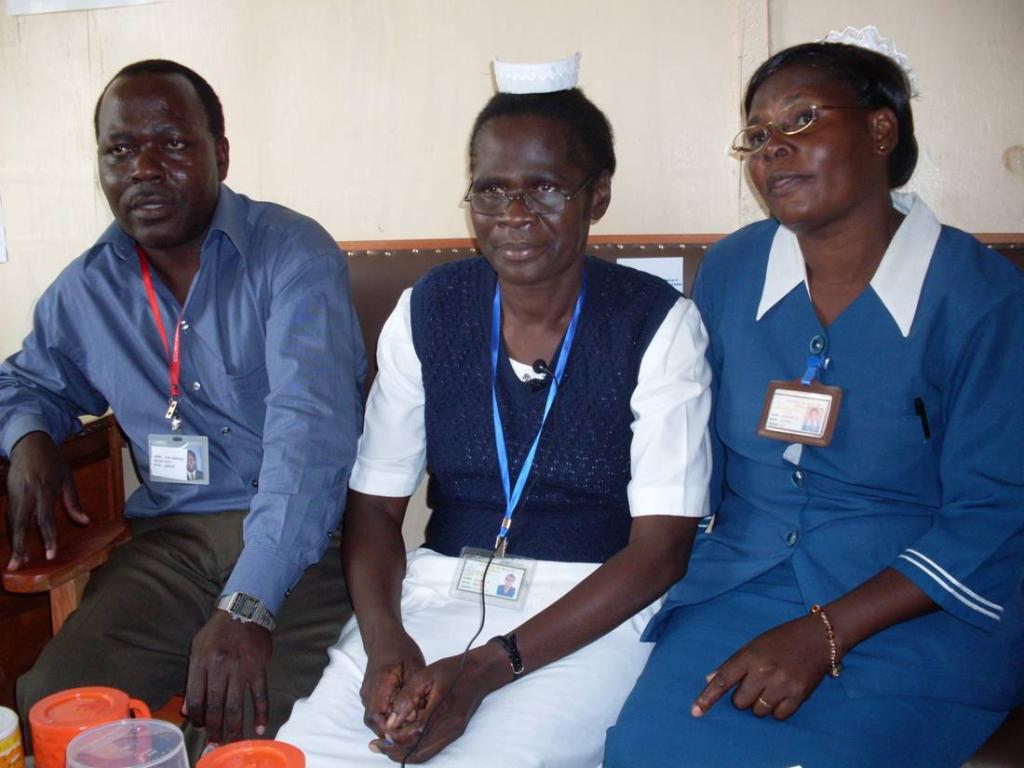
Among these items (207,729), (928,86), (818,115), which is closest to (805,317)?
(818,115)

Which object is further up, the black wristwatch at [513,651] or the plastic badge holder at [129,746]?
the plastic badge holder at [129,746]

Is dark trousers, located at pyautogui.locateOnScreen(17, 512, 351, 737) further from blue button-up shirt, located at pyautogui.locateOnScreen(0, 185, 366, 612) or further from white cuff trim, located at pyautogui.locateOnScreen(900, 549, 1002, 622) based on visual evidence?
white cuff trim, located at pyautogui.locateOnScreen(900, 549, 1002, 622)

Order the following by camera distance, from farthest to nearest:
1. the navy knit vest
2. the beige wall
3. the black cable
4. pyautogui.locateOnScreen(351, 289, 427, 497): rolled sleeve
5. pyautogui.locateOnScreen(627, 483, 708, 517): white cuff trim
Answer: the beige wall
pyautogui.locateOnScreen(351, 289, 427, 497): rolled sleeve
the navy knit vest
pyautogui.locateOnScreen(627, 483, 708, 517): white cuff trim
the black cable

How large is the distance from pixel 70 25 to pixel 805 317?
2.65 m

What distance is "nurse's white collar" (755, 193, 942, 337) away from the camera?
62.1 inches

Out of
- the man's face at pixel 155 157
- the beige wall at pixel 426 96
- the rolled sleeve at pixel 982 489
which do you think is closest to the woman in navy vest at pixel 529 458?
the rolled sleeve at pixel 982 489

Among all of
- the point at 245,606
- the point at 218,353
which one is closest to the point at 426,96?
the point at 218,353

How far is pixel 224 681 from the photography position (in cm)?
153

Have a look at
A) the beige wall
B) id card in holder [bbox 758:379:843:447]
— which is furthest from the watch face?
the beige wall

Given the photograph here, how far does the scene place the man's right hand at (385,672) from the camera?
4.73ft

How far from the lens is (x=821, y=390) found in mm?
1597

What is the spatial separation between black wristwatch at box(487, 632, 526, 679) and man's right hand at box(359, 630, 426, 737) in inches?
5.5

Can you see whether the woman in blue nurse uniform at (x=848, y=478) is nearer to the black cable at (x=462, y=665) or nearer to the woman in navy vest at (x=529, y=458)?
the woman in navy vest at (x=529, y=458)

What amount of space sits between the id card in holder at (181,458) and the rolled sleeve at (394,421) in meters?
0.42
